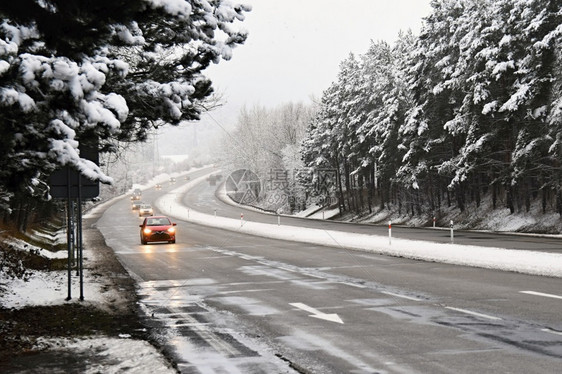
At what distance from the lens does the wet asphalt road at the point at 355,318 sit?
24.3 ft

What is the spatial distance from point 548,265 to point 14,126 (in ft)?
47.0

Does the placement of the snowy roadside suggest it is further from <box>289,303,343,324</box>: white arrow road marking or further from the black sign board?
<box>289,303,343,324</box>: white arrow road marking

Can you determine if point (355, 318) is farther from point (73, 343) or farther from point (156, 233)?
point (156, 233)

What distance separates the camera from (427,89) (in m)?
50.3

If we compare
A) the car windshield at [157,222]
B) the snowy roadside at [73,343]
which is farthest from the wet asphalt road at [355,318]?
the car windshield at [157,222]

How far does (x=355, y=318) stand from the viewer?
1036 cm

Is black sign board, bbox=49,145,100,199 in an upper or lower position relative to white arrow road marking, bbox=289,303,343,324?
upper

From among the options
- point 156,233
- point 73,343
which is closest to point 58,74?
point 73,343

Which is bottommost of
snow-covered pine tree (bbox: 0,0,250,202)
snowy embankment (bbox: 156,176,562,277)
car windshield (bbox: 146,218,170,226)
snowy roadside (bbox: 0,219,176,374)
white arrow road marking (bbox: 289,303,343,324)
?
snowy embankment (bbox: 156,176,562,277)

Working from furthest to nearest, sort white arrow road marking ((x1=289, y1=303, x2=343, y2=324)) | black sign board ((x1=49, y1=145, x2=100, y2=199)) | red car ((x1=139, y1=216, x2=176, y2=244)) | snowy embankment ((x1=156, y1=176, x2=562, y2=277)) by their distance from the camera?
1. red car ((x1=139, y1=216, x2=176, y2=244))
2. snowy embankment ((x1=156, y1=176, x2=562, y2=277))
3. black sign board ((x1=49, y1=145, x2=100, y2=199))
4. white arrow road marking ((x1=289, y1=303, x2=343, y2=324))

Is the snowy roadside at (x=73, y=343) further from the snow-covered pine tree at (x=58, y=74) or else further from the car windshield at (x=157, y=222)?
the car windshield at (x=157, y=222)

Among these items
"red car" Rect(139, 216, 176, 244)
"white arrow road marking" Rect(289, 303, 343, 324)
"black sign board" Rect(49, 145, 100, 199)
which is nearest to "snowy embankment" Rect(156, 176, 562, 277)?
"red car" Rect(139, 216, 176, 244)

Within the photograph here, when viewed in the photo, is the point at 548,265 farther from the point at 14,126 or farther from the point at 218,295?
the point at 14,126

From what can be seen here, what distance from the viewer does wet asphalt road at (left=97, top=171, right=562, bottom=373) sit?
7422mm
